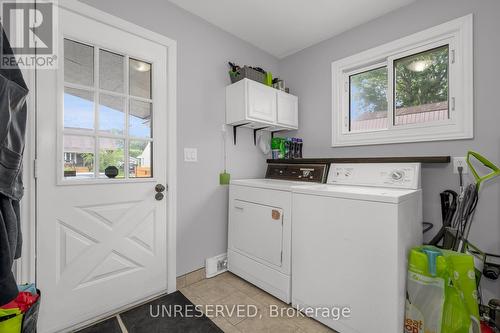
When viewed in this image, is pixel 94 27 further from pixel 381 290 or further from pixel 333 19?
pixel 381 290

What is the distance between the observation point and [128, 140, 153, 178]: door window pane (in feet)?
5.84

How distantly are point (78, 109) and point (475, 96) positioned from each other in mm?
2801

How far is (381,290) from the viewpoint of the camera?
1329 millimetres

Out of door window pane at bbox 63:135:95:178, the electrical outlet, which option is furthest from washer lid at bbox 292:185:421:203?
door window pane at bbox 63:135:95:178

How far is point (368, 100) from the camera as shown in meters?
2.32

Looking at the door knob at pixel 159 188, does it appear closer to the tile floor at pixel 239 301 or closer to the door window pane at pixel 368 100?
the tile floor at pixel 239 301

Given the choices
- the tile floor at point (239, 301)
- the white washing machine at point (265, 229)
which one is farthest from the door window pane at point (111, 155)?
the tile floor at point (239, 301)

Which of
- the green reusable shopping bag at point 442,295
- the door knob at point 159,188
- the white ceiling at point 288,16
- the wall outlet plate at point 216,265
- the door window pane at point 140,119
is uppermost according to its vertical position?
the white ceiling at point 288,16

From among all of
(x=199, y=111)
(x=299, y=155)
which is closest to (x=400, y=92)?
(x=299, y=155)

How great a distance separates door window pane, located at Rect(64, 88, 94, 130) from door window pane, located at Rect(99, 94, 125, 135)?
0.06m

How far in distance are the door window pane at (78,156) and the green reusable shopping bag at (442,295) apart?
2.18m

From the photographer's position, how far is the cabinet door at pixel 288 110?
8.30ft

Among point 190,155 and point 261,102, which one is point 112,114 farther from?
point 261,102

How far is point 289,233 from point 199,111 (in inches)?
53.5
